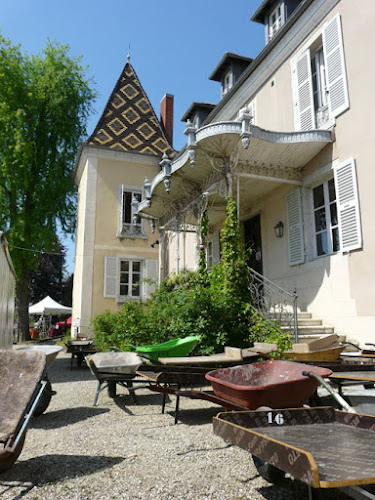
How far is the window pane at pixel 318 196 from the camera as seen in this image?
9.28 m

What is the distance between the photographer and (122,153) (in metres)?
17.8

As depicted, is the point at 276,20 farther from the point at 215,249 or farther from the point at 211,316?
the point at 211,316

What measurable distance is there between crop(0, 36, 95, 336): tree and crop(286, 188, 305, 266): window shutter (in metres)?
11.4

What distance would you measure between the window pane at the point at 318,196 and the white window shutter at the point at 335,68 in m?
1.65

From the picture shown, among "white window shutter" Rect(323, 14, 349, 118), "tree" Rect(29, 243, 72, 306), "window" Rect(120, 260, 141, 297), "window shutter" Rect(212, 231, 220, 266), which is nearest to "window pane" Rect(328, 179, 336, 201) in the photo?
"white window shutter" Rect(323, 14, 349, 118)

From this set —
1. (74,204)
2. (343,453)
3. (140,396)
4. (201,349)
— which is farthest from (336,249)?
(74,204)

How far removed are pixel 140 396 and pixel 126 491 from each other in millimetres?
3445

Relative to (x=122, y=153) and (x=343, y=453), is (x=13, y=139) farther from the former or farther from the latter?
(x=343, y=453)

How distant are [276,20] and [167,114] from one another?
9527mm

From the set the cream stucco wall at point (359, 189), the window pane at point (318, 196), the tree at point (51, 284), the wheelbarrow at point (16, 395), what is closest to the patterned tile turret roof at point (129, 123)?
the cream stucco wall at point (359, 189)

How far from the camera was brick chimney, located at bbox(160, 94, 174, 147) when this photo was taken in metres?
20.3

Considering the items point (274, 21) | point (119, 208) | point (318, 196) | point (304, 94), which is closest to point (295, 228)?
point (318, 196)

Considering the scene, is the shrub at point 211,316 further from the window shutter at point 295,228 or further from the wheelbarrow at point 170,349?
the window shutter at point 295,228

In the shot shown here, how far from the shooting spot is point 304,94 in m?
9.67
